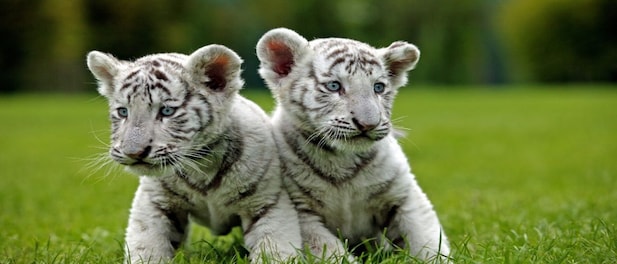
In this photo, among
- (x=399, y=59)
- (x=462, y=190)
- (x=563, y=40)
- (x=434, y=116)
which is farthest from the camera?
(x=563, y=40)

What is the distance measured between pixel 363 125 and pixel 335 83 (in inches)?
15.3

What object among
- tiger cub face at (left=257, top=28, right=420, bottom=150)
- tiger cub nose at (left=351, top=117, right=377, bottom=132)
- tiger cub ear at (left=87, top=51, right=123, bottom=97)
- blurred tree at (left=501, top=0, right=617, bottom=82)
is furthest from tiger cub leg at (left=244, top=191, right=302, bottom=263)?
blurred tree at (left=501, top=0, right=617, bottom=82)

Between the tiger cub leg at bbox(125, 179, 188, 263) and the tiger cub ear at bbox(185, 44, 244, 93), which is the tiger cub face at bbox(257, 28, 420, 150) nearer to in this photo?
the tiger cub ear at bbox(185, 44, 244, 93)

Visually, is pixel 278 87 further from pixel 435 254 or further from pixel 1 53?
pixel 1 53

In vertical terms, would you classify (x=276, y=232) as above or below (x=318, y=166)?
below

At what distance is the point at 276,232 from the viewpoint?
175 inches

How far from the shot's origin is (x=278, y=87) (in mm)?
4883

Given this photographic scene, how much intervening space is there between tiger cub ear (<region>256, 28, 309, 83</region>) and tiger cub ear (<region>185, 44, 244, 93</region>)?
0.33 metres

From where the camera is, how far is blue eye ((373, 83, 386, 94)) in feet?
15.0

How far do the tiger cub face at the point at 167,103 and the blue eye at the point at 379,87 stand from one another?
0.84 meters

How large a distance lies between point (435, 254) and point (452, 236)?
1212mm

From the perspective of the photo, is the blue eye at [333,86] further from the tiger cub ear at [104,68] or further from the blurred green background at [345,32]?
the blurred green background at [345,32]

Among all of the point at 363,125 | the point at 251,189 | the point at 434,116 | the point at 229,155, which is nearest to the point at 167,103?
the point at 229,155

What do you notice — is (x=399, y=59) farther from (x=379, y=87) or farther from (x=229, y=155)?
(x=229, y=155)
